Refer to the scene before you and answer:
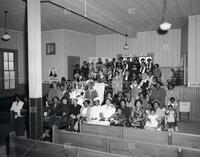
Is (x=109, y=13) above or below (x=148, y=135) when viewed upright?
above

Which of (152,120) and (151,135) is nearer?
(151,135)

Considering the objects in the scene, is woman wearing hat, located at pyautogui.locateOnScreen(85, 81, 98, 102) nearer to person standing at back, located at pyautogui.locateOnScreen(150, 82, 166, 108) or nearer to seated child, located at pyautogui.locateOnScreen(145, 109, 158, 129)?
person standing at back, located at pyautogui.locateOnScreen(150, 82, 166, 108)

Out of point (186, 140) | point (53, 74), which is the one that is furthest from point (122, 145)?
point (53, 74)

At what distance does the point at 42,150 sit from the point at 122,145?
4.35 feet

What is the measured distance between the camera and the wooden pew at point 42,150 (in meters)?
3.37

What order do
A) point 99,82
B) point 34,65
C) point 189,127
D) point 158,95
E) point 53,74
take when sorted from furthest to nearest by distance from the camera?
point 53,74, point 99,82, point 158,95, point 189,127, point 34,65

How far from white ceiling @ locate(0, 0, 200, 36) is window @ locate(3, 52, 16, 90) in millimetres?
1434

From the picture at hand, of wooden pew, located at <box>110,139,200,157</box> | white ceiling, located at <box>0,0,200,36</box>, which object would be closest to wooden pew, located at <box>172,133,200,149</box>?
wooden pew, located at <box>110,139,200,157</box>

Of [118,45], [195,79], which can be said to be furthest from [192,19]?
[118,45]

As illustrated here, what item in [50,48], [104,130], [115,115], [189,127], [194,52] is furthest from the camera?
[50,48]

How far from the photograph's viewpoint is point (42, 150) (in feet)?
12.5

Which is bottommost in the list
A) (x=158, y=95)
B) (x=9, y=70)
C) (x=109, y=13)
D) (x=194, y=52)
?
(x=158, y=95)

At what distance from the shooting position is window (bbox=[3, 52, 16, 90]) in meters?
11.4

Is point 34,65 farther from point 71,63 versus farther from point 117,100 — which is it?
point 71,63
